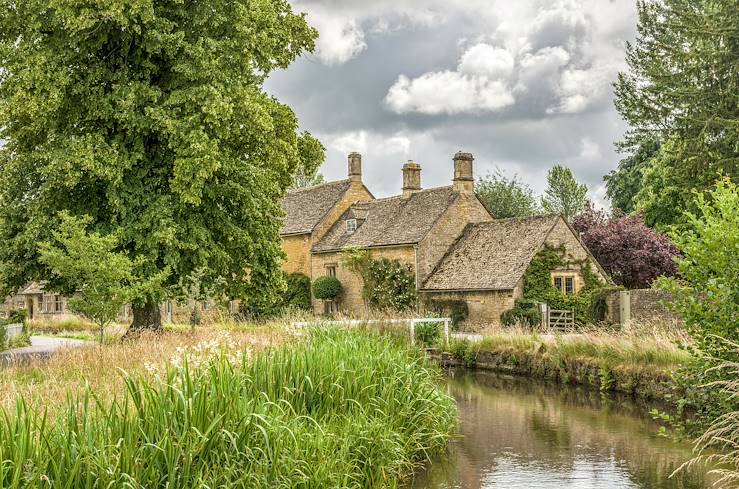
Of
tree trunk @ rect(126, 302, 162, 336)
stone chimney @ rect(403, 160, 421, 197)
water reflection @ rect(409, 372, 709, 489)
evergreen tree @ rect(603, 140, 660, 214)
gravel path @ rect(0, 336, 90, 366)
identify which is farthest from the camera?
evergreen tree @ rect(603, 140, 660, 214)

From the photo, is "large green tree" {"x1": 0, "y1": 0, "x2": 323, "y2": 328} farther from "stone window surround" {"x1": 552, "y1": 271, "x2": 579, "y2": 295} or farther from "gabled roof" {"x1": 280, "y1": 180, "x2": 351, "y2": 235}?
"gabled roof" {"x1": 280, "y1": 180, "x2": 351, "y2": 235}

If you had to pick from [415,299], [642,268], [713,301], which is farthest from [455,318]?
[713,301]

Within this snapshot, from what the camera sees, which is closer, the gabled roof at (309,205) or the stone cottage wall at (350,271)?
the stone cottage wall at (350,271)

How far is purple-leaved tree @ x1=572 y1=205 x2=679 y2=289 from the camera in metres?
41.1

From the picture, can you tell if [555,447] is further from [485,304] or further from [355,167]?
[355,167]

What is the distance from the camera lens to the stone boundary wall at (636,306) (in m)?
31.5

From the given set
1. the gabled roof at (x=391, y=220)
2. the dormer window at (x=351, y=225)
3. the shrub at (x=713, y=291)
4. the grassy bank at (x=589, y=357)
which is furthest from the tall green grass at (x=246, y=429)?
the dormer window at (x=351, y=225)

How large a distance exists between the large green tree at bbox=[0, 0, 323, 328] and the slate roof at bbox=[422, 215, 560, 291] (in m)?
14.3

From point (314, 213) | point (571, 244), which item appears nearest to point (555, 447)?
point (571, 244)

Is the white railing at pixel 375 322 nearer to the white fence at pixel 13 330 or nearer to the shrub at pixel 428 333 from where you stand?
the shrub at pixel 428 333

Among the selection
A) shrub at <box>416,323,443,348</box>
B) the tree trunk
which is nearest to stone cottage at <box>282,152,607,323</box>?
shrub at <box>416,323,443,348</box>

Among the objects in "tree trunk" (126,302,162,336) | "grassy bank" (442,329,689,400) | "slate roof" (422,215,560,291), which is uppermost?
"slate roof" (422,215,560,291)

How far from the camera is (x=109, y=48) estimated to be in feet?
77.8

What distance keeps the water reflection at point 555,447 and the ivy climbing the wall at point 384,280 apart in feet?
63.5
